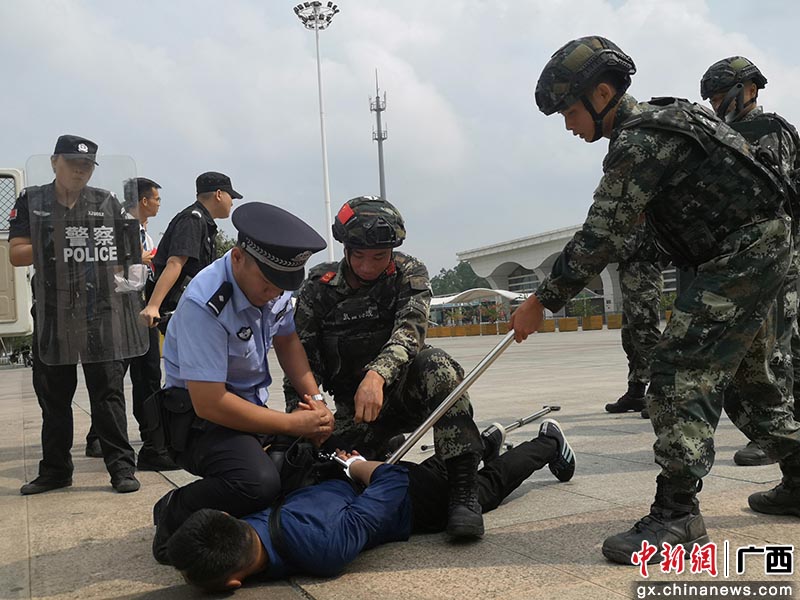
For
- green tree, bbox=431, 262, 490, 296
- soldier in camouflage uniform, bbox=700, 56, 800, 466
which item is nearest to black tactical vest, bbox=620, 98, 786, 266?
soldier in camouflage uniform, bbox=700, 56, 800, 466

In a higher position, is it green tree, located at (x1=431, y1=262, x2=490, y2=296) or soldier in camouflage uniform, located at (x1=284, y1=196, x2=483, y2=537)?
green tree, located at (x1=431, y1=262, x2=490, y2=296)

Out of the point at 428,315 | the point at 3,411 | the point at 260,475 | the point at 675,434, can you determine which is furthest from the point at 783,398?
the point at 3,411

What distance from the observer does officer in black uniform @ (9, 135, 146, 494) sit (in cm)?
401

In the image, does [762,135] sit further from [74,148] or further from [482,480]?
[74,148]

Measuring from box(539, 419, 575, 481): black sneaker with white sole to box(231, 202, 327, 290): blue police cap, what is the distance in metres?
1.38

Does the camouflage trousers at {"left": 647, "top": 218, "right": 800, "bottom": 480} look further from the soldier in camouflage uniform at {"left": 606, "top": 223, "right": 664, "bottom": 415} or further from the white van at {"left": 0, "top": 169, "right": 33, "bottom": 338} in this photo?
the white van at {"left": 0, "top": 169, "right": 33, "bottom": 338}

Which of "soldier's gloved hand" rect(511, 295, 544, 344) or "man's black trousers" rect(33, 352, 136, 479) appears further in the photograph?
"man's black trousers" rect(33, 352, 136, 479)

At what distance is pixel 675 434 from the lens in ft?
7.86

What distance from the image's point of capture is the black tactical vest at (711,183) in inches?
95.6

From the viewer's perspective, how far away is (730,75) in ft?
13.0

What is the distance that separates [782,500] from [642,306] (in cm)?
268

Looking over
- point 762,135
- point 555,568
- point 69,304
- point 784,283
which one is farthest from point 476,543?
point 69,304

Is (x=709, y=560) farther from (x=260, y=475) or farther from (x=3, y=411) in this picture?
(x=3, y=411)

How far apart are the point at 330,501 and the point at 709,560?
3.93 feet
